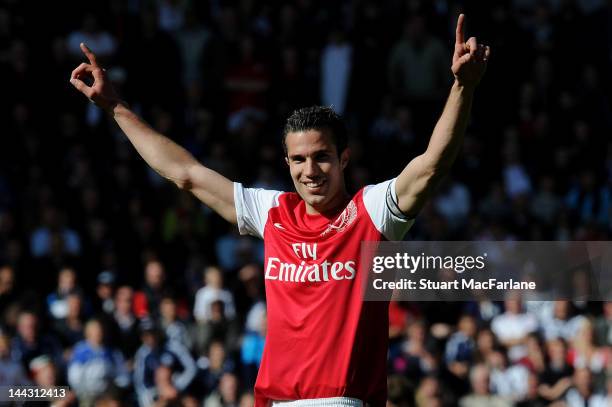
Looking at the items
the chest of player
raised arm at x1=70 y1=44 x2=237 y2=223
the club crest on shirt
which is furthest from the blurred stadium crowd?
the club crest on shirt

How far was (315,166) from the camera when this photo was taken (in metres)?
5.79

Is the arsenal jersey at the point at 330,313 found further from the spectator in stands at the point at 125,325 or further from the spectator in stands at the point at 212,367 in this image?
the spectator in stands at the point at 125,325

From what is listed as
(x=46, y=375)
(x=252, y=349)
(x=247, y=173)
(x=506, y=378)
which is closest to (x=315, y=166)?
(x=46, y=375)

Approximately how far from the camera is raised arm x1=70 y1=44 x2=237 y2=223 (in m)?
6.27

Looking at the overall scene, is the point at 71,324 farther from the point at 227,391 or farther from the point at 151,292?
the point at 227,391

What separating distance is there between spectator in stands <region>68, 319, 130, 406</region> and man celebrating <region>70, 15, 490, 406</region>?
6.34 m

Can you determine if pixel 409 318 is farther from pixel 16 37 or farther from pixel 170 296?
pixel 16 37

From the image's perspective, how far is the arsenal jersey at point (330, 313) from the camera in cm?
564

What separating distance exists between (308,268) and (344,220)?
279 millimetres

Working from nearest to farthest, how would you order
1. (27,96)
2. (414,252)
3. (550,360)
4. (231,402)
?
1. (414,252)
2. (231,402)
3. (550,360)
4. (27,96)

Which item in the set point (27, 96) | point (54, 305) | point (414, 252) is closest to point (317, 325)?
point (414, 252)

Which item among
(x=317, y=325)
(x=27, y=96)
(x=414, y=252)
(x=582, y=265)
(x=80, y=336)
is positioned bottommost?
(x=317, y=325)

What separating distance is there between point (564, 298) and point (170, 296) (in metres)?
4.20

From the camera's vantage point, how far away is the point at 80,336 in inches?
511
